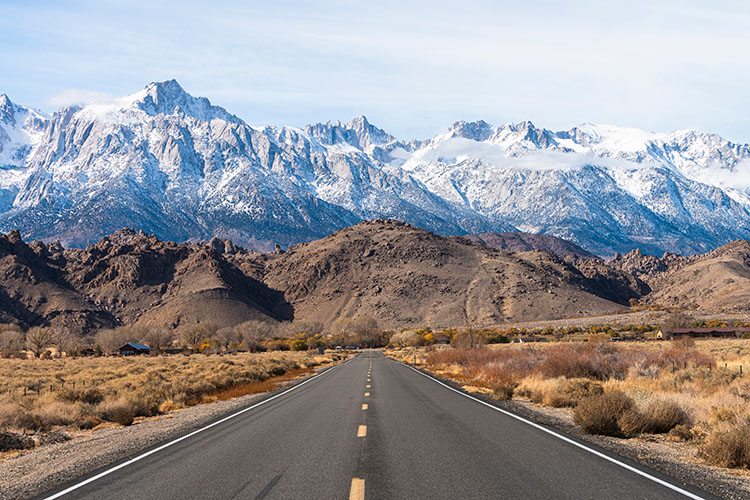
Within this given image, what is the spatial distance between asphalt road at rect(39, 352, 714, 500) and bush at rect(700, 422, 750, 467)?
5.22 ft

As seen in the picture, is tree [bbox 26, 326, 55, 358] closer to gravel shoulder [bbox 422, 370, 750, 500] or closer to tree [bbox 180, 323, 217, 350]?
tree [bbox 180, 323, 217, 350]

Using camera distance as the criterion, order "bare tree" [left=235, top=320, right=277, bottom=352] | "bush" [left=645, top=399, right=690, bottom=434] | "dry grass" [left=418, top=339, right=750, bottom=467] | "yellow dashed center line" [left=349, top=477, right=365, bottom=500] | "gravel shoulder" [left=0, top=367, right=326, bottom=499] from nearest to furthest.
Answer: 1. "yellow dashed center line" [left=349, top=477, right=365, bottom=500]
2. "gravel shoulder" [left=0, top=367, right=326, bottom=499]
3. "dry grass" [left=418, top=339, right=750, bottom=467]
4. "bush" [left=645, top=399, right=690, bottom=434]
5. "bare tree" [left=235, top=320, right=277, bottom=352]

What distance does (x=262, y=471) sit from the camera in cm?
950

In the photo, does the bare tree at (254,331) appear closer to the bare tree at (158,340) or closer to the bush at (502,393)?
the bare tree at (158,340)

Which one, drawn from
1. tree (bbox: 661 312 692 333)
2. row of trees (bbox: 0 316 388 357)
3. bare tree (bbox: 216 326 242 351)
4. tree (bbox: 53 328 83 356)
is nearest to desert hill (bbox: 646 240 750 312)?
tree (bbox: 661 312 692 333)

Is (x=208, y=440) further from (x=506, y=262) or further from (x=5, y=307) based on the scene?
(x=506, y=262)

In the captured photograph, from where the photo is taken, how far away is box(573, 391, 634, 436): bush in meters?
13.5

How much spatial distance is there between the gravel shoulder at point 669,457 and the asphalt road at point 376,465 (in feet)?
1.42

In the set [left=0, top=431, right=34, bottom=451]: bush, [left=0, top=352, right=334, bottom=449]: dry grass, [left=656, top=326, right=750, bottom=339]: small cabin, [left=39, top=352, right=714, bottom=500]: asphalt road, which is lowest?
[left=656, top=326, right=750, bottom=339]: small cabin

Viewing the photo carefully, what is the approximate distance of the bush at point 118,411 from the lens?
17953 millimetres

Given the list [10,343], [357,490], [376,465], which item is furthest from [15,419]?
[10,343]

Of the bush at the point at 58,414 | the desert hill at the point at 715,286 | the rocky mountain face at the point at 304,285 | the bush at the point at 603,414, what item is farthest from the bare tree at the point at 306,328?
the bush at the point at 603,414

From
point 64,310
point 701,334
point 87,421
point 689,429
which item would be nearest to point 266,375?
point 87,421

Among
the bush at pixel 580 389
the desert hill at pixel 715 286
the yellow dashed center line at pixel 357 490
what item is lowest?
the bush at pixel 580 389
